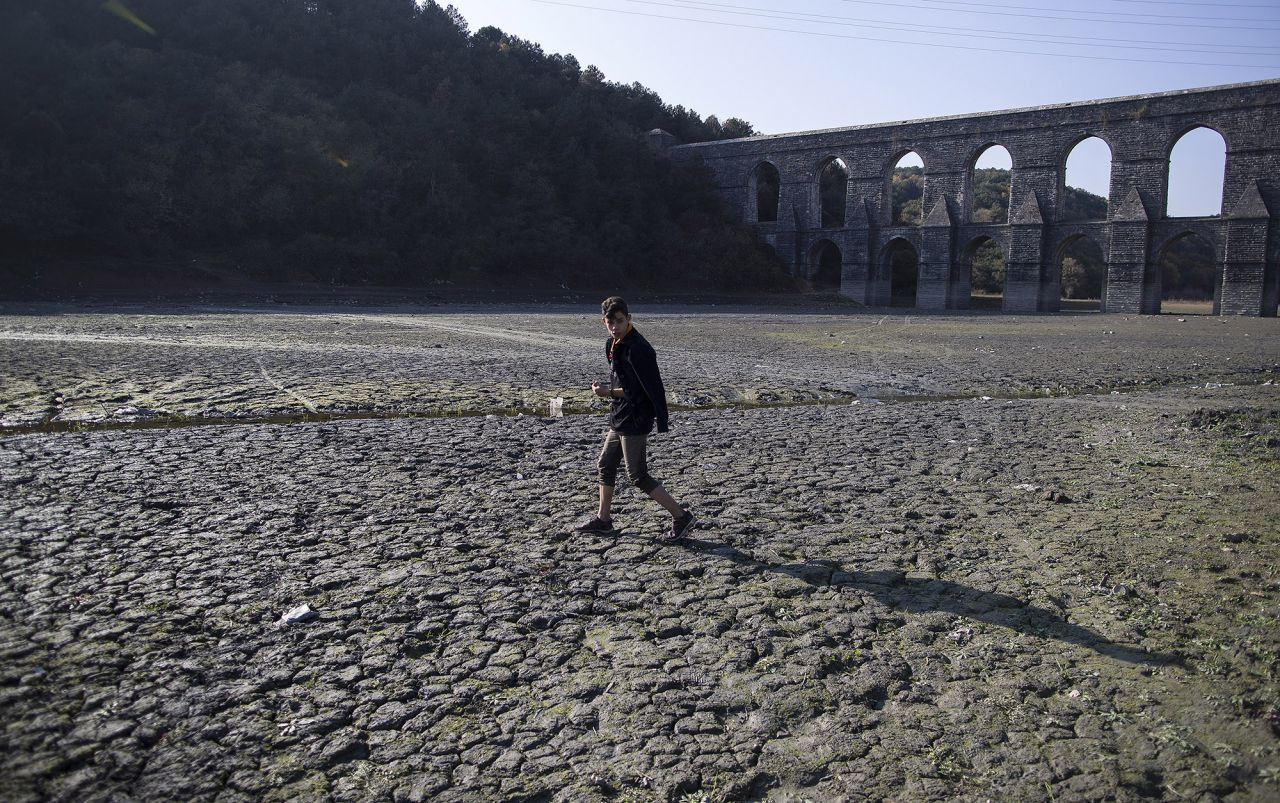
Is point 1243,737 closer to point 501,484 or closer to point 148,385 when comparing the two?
point 501,484

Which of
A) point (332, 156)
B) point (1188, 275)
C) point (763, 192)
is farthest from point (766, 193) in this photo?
point (1188, 275)

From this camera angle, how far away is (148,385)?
870 cm

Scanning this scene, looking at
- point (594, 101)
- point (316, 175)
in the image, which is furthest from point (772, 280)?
point (316, 175)

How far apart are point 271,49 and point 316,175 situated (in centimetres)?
1075

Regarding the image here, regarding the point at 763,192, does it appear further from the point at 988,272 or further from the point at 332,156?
the point at 332,156

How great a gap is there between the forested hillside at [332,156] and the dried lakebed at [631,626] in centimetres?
3016

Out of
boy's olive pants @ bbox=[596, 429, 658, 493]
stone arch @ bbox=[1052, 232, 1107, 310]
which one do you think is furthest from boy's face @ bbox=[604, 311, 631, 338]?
stone arch @ bbox=[1052, 232, 1107, 310]

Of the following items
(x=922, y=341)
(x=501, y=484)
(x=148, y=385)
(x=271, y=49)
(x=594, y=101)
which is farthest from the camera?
(x=594, y=101)

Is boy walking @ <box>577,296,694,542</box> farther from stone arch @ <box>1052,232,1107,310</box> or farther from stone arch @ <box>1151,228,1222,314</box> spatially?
stone arch @ <box>1151,228,1222,314</box>

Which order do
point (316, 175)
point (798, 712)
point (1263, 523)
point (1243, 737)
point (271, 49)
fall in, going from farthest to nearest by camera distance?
point (271, 49) < point (316, 175) < point (1263, 523) < point (798, 712) < point (1243, 737)

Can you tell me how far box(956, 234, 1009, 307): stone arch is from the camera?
4234 centimetres

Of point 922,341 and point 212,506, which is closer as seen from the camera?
point 212,506

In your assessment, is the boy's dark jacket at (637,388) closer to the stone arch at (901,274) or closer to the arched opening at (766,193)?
the stone arch at (901,274)

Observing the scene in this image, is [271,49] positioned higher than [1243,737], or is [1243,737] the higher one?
[271,49]
